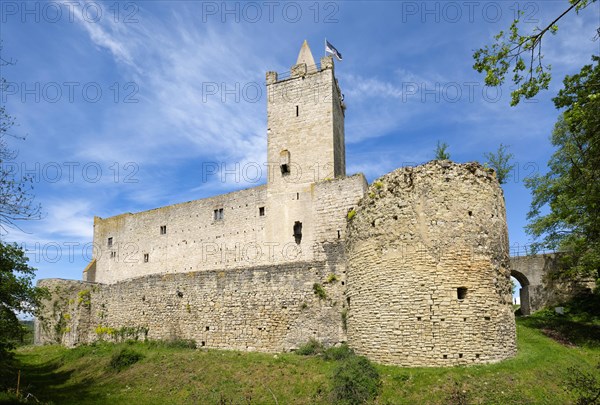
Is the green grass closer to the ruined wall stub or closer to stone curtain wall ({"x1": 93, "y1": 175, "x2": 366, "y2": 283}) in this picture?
the ruined wall stub

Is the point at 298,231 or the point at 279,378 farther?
the point at 298,231

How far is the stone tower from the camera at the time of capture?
1155 inches

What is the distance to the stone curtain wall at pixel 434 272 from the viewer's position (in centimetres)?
1453

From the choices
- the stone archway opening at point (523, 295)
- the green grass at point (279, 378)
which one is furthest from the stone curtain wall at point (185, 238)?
the stone archway opening at point (523, 295)

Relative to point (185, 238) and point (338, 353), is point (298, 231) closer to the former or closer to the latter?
→ point (185, 238)

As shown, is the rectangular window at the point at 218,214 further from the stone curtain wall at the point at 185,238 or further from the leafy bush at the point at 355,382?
the leafy bush at the point at 355,382

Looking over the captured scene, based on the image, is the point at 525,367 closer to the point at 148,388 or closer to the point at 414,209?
the point at 414,209

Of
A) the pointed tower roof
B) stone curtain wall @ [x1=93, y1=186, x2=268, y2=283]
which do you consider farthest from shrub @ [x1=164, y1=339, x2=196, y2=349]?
the pointed tower roof

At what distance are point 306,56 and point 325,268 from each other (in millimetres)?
19085

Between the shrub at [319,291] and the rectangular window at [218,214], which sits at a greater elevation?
the rectangular window at [218,214]

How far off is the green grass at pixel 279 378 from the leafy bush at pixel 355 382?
9.8 inches

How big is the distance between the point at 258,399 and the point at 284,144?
1909 centimetres

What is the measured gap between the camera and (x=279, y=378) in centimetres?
1579

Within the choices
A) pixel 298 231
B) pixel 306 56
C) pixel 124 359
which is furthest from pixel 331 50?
pixel 124 359
